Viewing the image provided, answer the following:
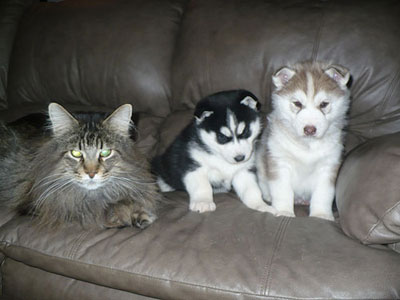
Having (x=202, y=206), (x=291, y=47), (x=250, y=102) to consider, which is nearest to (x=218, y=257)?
(x=202, y=206)

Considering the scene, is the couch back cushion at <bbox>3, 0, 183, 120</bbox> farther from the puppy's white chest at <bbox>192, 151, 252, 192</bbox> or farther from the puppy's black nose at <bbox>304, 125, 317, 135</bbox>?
the puppy's black nose at <bbox>304, 125, 317, 135</bbox>

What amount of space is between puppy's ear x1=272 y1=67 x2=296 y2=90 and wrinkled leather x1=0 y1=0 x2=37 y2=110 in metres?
2.41

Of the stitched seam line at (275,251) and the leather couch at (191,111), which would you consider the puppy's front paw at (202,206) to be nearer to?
the leather couch at (191,111)

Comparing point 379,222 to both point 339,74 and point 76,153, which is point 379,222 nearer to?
point 339,74

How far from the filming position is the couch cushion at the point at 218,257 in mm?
1407

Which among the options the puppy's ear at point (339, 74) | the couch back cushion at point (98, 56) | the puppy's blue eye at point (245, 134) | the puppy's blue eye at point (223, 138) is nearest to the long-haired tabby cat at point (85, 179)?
the puppy's blue eye at point (223, 138)

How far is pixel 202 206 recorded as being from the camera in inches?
78.3

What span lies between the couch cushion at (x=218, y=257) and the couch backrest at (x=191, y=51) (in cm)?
99

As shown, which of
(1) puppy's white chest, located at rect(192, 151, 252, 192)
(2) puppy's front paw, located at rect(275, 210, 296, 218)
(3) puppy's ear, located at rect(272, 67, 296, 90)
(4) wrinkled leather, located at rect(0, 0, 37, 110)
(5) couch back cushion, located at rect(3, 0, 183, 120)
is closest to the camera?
(2) puppy's front paw, located at rect(275, 210, 296, 218)

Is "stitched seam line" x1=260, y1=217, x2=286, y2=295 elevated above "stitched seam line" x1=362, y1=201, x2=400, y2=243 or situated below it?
below

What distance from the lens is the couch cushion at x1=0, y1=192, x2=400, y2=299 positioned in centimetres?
141

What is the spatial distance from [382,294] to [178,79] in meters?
1.90

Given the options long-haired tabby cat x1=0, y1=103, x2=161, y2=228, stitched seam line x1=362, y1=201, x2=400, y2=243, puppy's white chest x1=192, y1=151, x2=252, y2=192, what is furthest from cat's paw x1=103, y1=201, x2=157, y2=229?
stitched seam line x1=362, y1=201, x2=400, y2=243

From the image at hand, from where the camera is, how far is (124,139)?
200 centimetres
